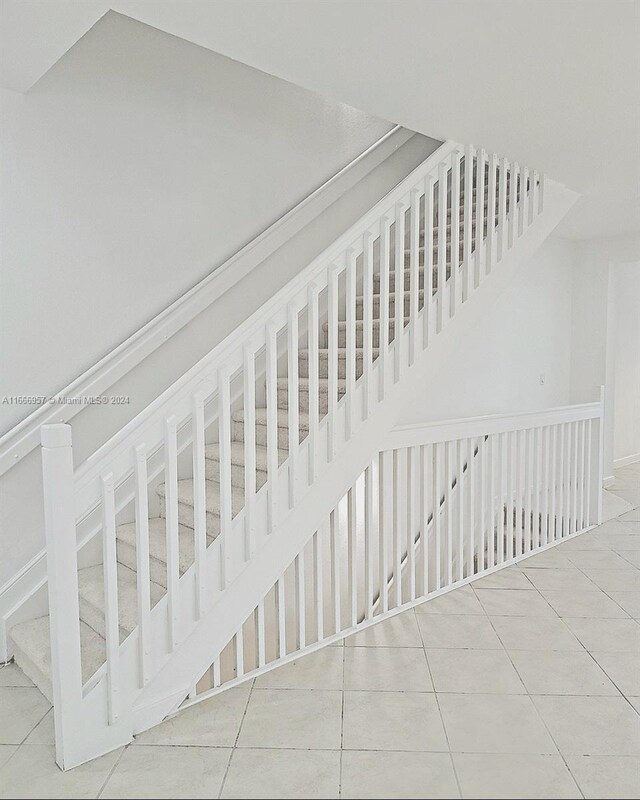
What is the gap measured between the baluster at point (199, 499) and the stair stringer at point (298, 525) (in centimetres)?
10

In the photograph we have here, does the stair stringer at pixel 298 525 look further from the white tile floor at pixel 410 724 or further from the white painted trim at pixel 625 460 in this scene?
the white painted trim at pixel 625 460

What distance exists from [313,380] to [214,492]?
0.81 meters

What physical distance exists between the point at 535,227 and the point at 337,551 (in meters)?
2.39

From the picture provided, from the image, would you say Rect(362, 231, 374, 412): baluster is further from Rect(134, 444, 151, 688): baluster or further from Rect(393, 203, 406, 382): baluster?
Rect(134, 444, 151, 688): baluster

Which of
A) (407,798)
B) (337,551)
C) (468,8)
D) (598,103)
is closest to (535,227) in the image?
(598,103)

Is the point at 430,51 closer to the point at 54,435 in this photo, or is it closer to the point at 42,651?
the point at 54,435

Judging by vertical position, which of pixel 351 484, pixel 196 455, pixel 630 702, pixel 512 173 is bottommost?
pixel 630 702

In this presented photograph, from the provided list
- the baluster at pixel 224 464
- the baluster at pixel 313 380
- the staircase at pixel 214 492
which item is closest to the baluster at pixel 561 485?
the staircase at pixel 214 492

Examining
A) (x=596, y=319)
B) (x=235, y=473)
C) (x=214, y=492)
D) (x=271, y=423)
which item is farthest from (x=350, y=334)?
(x=596, y=319)

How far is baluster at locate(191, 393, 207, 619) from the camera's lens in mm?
2172

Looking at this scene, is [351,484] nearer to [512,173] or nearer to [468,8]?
[468,8]

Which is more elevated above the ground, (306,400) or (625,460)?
(306,400)

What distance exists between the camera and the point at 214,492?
2.97 m

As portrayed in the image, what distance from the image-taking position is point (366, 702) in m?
2.28
